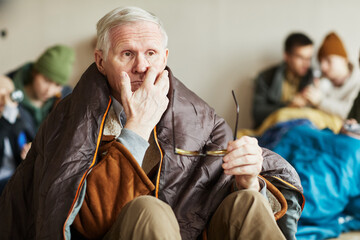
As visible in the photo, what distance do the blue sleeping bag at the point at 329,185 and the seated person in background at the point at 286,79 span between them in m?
1.47

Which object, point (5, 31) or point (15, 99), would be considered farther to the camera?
point (5, 31)

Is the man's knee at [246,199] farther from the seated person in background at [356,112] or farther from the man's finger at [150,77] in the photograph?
the seated person in background at [356,112]

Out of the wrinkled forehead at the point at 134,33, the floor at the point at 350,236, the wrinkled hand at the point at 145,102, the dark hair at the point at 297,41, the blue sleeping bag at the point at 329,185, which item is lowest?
the floor at the point at 350,236

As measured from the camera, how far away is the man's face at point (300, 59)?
3816mm

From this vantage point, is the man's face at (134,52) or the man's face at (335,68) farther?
the man's face at (335,68)

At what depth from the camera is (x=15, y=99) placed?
282 centimetres

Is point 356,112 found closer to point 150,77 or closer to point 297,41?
point 297,41

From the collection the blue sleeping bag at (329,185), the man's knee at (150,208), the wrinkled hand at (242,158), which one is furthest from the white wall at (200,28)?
the man's knee at (150,208)

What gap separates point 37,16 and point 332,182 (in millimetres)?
2992

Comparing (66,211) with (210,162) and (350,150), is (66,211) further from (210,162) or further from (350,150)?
(350,150)

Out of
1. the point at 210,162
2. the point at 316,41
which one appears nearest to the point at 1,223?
the point at 210,162

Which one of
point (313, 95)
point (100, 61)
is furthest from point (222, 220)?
point (313, 95)

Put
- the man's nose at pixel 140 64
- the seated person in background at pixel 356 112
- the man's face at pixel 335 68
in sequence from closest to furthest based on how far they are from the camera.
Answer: the man's nose at pixel 140 64 → the seated person in background at pixel 356 112 → the man's face at pixel 335 68

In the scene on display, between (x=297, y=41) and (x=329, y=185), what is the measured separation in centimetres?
185
